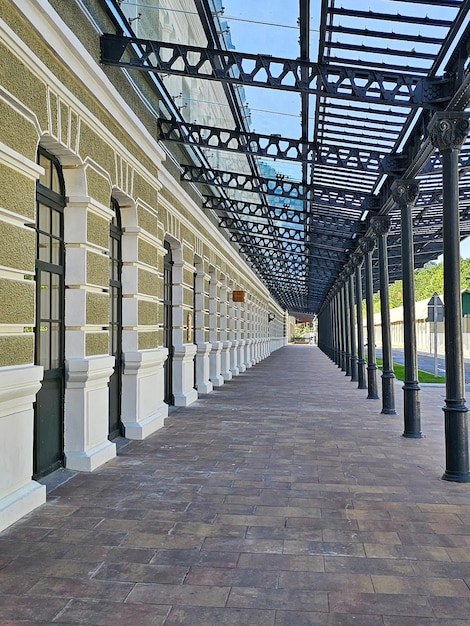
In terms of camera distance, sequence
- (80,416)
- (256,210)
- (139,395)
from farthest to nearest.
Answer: (256,210) → (139,395) → (80,416)

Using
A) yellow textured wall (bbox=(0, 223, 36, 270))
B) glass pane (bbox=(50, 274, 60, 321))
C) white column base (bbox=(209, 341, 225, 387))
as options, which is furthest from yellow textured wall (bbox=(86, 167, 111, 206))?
white column base (bbox=(209, 341, 225, 387))

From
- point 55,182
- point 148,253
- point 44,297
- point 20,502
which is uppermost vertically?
point 55,182

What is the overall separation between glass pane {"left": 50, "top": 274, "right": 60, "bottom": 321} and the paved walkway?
1.74 meters

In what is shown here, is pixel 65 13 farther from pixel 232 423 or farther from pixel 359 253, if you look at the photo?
pixel 359 253

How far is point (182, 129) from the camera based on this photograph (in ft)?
35.3

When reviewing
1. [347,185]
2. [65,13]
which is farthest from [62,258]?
[347,185]

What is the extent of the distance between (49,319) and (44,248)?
0.75 m

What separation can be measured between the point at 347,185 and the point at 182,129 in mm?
4236

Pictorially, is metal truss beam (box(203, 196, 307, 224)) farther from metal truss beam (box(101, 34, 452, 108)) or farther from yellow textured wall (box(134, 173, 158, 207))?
metal truss beam (box(101, 34, 452, 108))

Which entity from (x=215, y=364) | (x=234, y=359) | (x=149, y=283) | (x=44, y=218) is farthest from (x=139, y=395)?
(x=234, y=359)

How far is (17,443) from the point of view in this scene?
4883 millimetres

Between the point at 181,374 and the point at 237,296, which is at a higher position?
the point at 237,296

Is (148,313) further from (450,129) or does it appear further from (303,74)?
(450,129)

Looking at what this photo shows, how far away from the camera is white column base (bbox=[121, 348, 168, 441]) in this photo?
8430 mm
